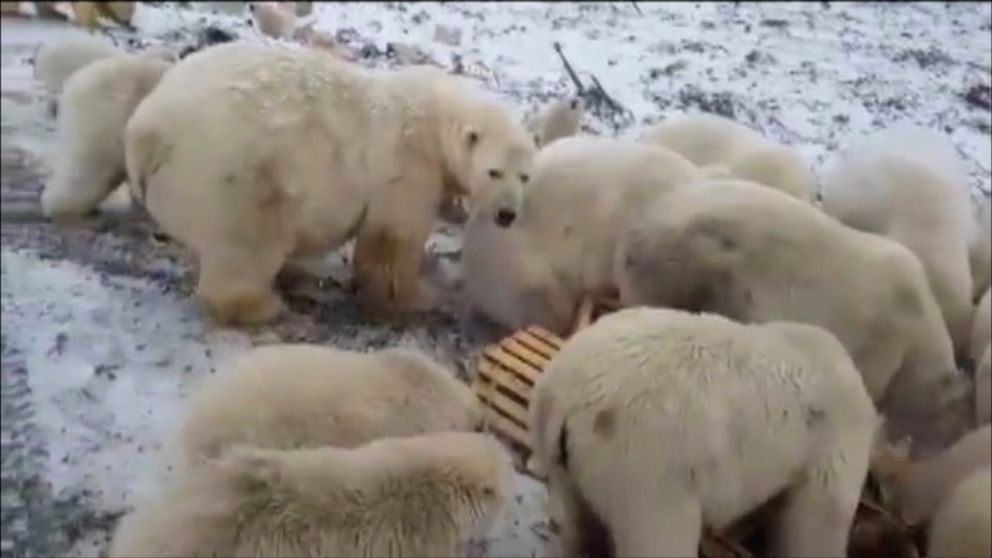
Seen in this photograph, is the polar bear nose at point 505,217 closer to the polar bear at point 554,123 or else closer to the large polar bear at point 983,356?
the polar bear at point 554,123

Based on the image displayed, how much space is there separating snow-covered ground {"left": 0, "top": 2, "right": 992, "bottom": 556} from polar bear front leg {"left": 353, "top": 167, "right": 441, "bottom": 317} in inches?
1.2

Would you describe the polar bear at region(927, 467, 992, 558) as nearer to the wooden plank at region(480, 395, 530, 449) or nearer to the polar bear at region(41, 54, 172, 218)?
the wooden plank at region(480, 395, 530, 449)

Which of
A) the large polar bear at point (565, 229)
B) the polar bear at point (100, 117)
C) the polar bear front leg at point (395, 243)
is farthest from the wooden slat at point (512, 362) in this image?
the polar bear at point (100, 117)

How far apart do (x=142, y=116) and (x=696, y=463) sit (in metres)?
0.67

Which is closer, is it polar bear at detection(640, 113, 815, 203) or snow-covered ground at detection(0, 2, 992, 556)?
snow-covered ground at detection(0, 2, 992, 556)

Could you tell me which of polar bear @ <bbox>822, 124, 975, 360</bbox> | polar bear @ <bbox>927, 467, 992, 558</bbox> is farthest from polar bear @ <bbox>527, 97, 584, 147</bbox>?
polar bear @ <bbox>927, 467, 992, 558</bbox>

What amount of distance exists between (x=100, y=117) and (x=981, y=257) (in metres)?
0.94

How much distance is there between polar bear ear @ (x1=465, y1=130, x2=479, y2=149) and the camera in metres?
1.56

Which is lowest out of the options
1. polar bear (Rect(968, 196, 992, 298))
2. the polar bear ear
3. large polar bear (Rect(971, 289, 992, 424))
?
polar bear (Rect(968, 196, 992, 298))

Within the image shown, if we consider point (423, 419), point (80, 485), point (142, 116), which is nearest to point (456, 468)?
point (423, 419)

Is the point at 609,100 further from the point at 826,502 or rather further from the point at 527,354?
the point at 826,502

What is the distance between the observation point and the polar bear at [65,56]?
4.72ft

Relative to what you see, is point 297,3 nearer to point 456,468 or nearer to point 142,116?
point 142,116

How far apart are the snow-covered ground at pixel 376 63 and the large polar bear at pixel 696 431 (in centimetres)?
13
